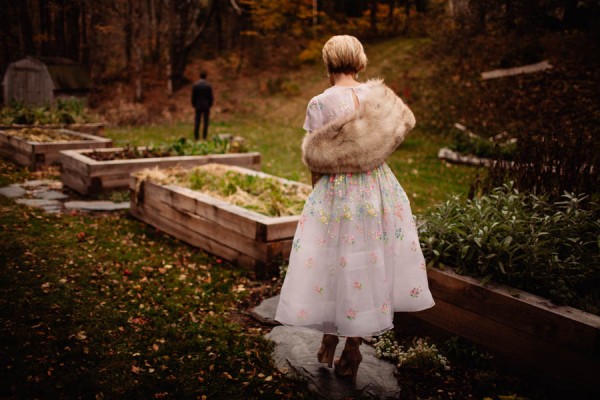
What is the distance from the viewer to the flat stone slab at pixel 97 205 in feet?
21.9

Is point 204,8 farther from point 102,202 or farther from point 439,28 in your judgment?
point 102,202

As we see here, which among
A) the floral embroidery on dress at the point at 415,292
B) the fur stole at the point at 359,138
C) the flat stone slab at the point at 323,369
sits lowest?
the flat stone slab at the point at 323,369

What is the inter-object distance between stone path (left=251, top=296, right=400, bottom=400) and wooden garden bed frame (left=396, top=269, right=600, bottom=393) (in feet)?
1.76

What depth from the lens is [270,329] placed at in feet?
12.9

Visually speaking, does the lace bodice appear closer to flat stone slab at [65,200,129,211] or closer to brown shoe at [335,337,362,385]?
brown shoe at [335,337,362,385]

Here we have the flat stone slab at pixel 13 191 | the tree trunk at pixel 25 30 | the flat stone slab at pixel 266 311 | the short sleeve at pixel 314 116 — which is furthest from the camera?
the tree trunk at pixel 25 30

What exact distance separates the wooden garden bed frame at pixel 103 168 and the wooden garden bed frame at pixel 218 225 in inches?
40.7

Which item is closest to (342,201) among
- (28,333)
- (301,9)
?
(28,333)

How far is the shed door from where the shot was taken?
1770 centimetres

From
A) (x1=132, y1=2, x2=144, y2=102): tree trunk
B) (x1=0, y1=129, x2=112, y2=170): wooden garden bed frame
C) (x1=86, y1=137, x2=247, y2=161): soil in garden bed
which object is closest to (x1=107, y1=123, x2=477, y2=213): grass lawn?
(x1=0, y1=129, x2=112, y2=170): wooden garden bed frame

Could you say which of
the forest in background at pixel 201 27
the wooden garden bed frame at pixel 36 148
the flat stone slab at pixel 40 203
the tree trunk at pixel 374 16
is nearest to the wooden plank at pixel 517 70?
the forest in background at pixel 201 27

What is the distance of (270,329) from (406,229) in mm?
1620

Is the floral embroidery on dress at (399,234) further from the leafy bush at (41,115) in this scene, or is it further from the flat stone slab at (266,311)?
the leafy bush at (41,115)

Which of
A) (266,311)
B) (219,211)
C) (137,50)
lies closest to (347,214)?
(266,311)
